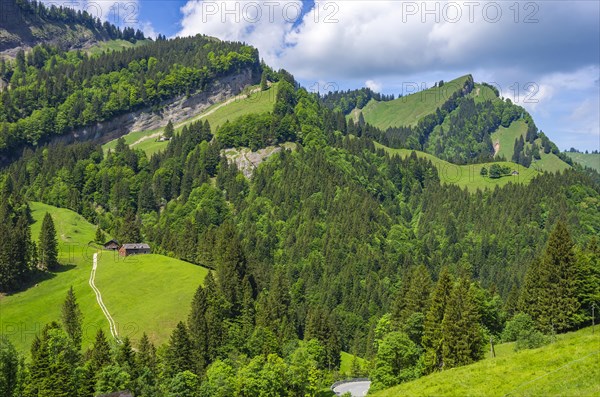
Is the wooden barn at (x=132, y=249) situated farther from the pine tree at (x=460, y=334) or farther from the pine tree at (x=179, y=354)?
the pine tree at (x=460, y=334)

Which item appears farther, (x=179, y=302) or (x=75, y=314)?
(x=179, y=302)

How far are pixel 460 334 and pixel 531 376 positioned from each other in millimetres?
25826

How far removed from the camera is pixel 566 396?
34.2 meters

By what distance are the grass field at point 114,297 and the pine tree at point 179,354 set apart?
38.5ft

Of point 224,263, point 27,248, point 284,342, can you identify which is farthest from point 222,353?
point 27,248

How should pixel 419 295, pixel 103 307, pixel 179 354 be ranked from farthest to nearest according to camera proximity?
1. pixel 103 307
2. pixel 179 354
3. pixel 419 295

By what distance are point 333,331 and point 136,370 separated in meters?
54.5

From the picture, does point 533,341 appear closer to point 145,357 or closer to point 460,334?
point 460,334

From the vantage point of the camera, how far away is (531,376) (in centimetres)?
4000

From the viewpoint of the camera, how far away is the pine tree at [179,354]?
294ft

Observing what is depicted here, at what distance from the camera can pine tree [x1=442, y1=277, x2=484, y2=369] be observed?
64.8m

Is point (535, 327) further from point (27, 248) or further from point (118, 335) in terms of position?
point (27, 248)

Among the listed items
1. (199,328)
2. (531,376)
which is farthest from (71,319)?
(531,376)

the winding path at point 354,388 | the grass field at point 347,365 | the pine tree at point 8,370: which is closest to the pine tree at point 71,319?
the pine tree at point 8,370
